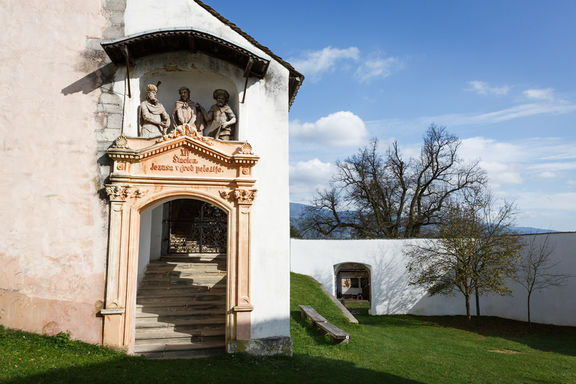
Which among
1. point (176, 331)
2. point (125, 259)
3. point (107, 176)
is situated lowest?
point (176, 331)

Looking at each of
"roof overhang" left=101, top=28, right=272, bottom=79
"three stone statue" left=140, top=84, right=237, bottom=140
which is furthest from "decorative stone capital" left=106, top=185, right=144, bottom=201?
"roof overhang" left=101, top=28, right=272, bottom=79

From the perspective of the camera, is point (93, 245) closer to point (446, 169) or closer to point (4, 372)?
point (4, 372)

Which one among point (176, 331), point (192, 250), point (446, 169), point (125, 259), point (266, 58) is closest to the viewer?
point (125, 259)

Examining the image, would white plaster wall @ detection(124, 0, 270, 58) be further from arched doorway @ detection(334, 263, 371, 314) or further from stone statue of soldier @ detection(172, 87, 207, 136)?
arched doorway @ detection(334, 263, 371, 314)

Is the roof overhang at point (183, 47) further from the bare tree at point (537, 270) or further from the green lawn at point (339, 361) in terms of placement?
the bare tree at point (537, 270)

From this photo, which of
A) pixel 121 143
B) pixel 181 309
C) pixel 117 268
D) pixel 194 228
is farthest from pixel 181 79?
pixel 194 228

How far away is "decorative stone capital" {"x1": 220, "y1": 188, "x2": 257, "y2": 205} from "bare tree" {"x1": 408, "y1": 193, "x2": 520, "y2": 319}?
445 inches

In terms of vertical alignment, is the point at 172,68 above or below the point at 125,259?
above

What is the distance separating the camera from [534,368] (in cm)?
934

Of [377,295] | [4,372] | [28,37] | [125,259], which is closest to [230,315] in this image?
[125,259]

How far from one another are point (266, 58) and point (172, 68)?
6.99 ft

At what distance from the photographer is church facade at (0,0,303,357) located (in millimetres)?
7371

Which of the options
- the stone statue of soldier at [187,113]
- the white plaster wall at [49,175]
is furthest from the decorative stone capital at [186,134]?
the white plaster wall at [49,175]

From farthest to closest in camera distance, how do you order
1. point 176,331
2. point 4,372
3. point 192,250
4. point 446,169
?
point 446,169, point 192,250, point 176,331, point 4,372
